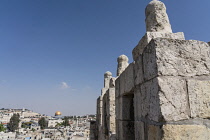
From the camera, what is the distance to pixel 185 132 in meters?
1.29

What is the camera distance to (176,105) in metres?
1.32

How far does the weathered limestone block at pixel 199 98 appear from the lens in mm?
1354

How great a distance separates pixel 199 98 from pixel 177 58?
1.34ft

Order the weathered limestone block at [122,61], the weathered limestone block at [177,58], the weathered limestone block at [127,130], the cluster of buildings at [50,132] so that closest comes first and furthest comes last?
the weathered limestone block at [177,58], the weathered limestone block at [127,130], the weathered limestone block at [122,61], the cluster of buildings at [50,132]

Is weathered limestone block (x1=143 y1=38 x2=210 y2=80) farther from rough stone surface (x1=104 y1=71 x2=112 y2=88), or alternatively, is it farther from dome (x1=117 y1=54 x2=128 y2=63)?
rough stone surface (x1=104 y1=71 x2=112 y2=88)

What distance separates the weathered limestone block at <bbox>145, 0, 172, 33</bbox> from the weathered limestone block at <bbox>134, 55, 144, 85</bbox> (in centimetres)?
58

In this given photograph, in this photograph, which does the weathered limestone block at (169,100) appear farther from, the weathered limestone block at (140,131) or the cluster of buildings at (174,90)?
the weathered limestone block at (140,131)

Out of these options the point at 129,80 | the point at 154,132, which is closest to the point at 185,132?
the point at 154,132

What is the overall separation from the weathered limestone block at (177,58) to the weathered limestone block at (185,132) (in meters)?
0.45

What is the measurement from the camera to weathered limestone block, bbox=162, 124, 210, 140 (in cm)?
125

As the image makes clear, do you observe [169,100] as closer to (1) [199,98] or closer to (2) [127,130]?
(1) [199,98]

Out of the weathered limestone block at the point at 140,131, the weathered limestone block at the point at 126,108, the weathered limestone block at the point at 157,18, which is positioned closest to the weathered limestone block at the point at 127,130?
the weathered limestone block at the point at 126,108

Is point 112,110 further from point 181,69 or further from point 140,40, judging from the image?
point 181,69

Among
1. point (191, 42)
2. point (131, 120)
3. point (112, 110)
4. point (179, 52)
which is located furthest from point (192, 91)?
point (112, 110)
